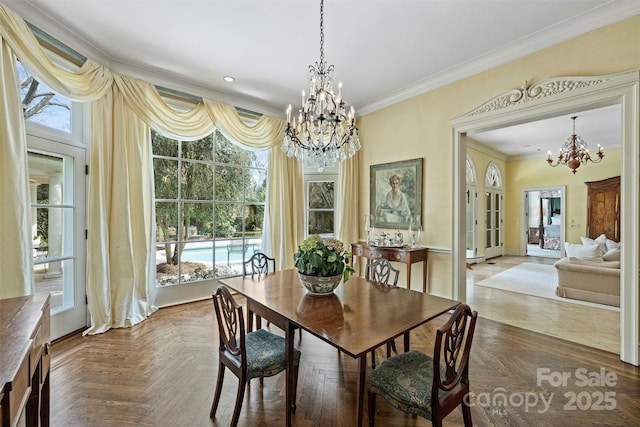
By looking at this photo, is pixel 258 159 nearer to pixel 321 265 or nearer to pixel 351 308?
pixel 321 265

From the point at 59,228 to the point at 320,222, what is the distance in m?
3.37

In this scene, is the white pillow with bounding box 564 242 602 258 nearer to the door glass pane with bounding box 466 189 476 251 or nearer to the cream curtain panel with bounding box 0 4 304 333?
the door glass pane with bounding box 466 189 476 251

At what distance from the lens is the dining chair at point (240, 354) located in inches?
62.3

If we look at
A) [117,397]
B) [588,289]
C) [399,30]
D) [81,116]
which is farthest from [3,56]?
[588,289]

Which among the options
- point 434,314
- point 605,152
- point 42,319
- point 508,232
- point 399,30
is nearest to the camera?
point 42,319

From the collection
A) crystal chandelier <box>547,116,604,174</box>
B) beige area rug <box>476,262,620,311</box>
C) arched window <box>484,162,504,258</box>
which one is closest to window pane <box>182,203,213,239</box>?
beige area rug <box>476,262,620,311</box>

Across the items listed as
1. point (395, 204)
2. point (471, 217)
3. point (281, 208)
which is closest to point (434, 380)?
point (395, 204)

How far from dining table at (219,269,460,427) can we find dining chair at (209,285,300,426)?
108 millimetres

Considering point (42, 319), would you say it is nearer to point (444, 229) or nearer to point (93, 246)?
point (93, 246)

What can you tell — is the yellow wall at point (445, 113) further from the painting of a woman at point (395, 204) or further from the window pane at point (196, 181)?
the window pane at point (196, 181)

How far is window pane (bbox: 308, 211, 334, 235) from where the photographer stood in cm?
480

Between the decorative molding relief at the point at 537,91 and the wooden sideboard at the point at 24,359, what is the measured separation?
Result: 401 centimetres

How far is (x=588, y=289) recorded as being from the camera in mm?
3906

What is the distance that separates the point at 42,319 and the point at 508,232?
9.89 meters
